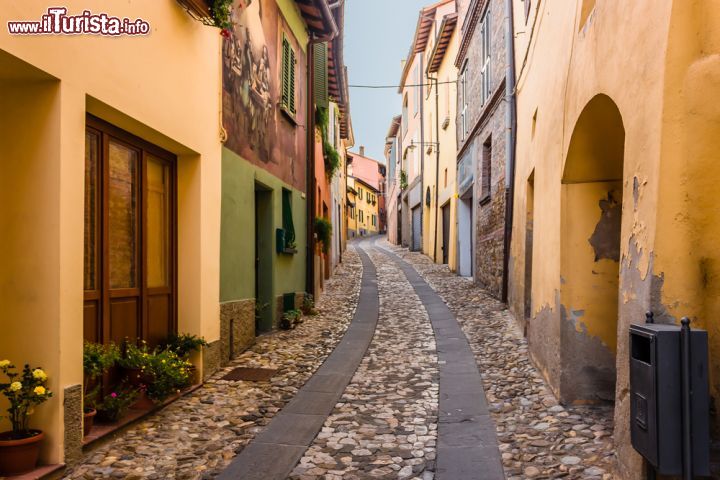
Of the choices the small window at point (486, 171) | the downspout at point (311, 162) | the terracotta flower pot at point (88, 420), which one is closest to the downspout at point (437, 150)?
the small window at point (486, 171)

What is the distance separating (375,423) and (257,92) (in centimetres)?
502

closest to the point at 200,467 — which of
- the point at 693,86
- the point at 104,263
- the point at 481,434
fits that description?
the point at 104,263

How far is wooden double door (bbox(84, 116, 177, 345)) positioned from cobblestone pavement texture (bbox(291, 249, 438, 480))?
1.89m

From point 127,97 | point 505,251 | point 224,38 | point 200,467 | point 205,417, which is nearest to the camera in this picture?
point 200,467

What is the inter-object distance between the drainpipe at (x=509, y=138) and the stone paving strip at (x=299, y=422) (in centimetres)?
315

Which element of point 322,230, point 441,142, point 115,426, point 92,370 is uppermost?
point 441,142

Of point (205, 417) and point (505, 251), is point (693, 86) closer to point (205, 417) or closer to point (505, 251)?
point (205, 417)

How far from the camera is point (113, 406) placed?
4.41 m

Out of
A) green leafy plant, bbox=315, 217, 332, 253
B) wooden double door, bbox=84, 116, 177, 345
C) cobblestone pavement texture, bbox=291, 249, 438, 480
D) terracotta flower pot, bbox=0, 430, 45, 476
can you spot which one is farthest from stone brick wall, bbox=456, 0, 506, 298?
terracotta flower pot, bbox=0, 430, 45, 476

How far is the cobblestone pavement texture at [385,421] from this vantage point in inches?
156

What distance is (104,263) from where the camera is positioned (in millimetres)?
4535

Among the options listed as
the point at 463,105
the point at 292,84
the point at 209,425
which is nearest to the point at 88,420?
the point at 209,425

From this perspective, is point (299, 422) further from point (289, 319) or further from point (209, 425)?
point (289, 319)

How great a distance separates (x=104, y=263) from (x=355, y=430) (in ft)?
7.77
